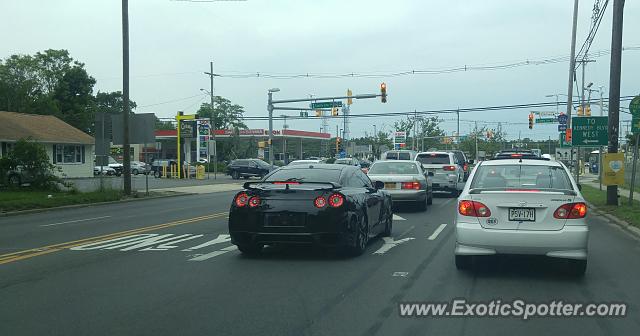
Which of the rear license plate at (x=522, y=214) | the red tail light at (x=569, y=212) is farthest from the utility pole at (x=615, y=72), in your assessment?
the rear license plate at (x=522, y=214)

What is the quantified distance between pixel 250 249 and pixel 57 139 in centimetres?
3696

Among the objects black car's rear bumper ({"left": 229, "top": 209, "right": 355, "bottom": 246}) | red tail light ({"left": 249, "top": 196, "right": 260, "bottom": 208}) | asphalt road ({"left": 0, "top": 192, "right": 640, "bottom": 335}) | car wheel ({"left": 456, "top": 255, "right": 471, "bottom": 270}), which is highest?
red tail light ({"left": 249, "top": 196, "right": 260, "bottom": 208})

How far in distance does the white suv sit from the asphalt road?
410mm

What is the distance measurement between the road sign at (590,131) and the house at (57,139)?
105 ft

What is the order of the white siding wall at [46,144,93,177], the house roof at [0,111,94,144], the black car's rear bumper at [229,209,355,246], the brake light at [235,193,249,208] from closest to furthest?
the black car's rear bumper at [229,209,355,246]
the brake light at [235,193,249,208]
the house roof at [0,111,94,144]
the white siding wall at [46,144,93,177]

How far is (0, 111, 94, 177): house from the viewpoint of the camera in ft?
132

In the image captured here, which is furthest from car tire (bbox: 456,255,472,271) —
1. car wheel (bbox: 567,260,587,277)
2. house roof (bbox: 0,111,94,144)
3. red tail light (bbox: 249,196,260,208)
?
house roof (bbox: 0,111,94,144)

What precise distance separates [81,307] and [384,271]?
3940mm

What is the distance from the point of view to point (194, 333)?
5.61m

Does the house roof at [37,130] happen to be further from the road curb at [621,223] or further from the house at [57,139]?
the road curb at [621,223]

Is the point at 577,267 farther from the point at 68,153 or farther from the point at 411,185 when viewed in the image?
the point at 68,153

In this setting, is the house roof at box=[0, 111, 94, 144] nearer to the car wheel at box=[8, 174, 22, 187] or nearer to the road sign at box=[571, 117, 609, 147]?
the car wheel at box=[8, 174, 22, 187]

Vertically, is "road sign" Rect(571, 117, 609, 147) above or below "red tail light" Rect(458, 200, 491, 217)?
above

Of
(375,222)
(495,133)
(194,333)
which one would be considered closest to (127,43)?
(375,222)
